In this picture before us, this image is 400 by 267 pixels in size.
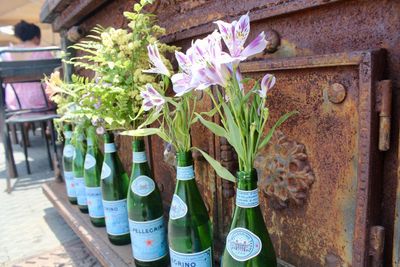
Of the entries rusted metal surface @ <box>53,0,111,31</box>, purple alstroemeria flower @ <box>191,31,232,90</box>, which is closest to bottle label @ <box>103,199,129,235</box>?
purple alstroemeria flower @ <box>191,31,232,90</box>

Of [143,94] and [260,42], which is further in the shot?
[143,94]

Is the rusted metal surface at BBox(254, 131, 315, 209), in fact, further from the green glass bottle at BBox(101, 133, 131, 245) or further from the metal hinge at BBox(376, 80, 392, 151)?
the green glass bottle at BBox(101, 133, 131, 245)

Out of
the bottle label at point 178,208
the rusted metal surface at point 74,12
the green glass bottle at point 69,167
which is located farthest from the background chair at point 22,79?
the bottle label at point 178,208

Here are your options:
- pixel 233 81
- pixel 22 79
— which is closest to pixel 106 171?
pixel 233 81

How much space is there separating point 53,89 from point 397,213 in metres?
0.97

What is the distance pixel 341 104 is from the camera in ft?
1.84

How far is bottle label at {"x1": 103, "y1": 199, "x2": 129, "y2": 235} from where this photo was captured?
1.00m

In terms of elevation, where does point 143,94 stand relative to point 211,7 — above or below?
below

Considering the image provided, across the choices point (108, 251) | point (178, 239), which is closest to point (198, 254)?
point (178, 239)

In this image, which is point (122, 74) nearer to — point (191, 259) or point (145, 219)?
point (145, 219)

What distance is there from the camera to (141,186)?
2.91ft

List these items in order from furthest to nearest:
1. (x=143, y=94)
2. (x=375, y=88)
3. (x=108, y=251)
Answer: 1. (x=108, y=251)
2. (x=143, y=94)
3. (x=375, y=88)

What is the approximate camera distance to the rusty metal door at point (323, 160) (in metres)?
0.52

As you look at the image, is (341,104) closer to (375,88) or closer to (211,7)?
(375,88)
